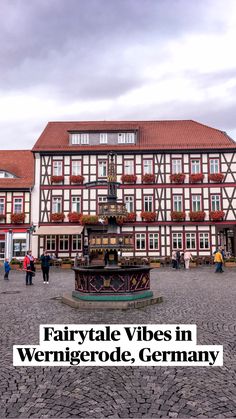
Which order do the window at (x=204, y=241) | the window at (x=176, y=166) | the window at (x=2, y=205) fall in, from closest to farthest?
the window at (x=204, y=241) < the window at (x=176, y=166) < the window at (x=2, y=205)

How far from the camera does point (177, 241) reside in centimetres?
3334

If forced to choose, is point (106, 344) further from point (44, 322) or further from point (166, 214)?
point (166, 214)

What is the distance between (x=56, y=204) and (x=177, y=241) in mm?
12085

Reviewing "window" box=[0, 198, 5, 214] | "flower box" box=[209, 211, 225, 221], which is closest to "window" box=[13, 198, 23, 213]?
"window" box=[0, 198, 5, 214]

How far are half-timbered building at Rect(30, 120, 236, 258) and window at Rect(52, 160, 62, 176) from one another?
10 centimetres

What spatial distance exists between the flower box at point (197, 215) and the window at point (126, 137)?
30.8 feet

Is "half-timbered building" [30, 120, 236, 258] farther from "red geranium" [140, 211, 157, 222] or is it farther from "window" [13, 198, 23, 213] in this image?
"window" [13, 198, 23, 213]

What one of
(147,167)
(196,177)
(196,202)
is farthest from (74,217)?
(196,177)

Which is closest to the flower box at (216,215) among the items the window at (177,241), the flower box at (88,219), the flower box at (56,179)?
the window at (177,241)

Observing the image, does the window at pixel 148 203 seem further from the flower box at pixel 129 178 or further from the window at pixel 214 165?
the window at pixel 214 165

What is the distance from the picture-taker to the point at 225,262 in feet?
95.5

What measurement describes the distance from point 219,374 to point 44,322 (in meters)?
4.65

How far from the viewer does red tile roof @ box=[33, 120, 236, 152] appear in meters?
34.4

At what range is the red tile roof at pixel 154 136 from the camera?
113 ft
